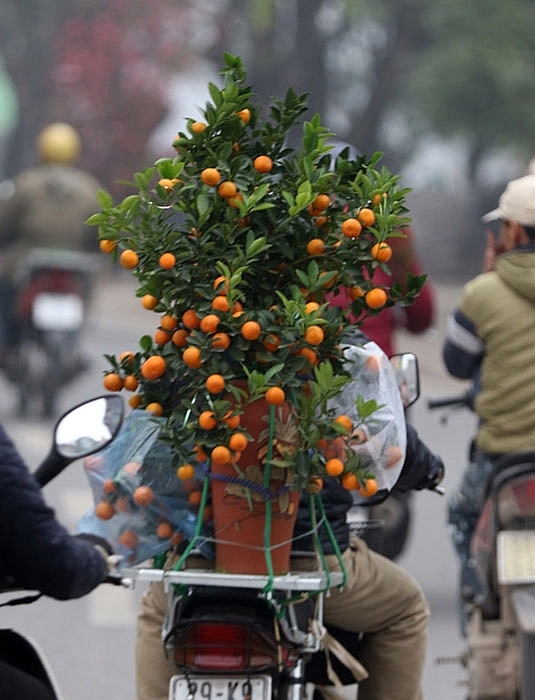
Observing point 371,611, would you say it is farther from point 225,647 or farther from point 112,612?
point 112,612

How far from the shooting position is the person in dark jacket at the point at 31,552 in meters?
3.31

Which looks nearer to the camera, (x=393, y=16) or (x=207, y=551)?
(x=207, y=551)

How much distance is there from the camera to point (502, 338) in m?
5.91

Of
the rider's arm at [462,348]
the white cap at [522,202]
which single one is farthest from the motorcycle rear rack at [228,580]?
the rider's arm at [462,348]

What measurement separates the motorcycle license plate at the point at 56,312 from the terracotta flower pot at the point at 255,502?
936cm

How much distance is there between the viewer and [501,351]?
5.93 m

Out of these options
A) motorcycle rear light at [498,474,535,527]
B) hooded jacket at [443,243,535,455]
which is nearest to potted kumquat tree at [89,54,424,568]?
motorcycle rear light at [498,474,535,527]

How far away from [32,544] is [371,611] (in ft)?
3.97

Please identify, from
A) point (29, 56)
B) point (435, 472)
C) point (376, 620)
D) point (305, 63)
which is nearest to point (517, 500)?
point (435, 472)

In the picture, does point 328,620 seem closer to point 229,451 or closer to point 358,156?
point 229,451

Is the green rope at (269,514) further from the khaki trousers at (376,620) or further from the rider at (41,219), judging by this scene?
the rider at (41,219)

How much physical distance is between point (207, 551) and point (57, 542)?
53 cm

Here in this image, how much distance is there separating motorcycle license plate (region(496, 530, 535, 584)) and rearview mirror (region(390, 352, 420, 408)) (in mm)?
1328

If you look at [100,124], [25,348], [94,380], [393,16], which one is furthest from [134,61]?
[25,348]
